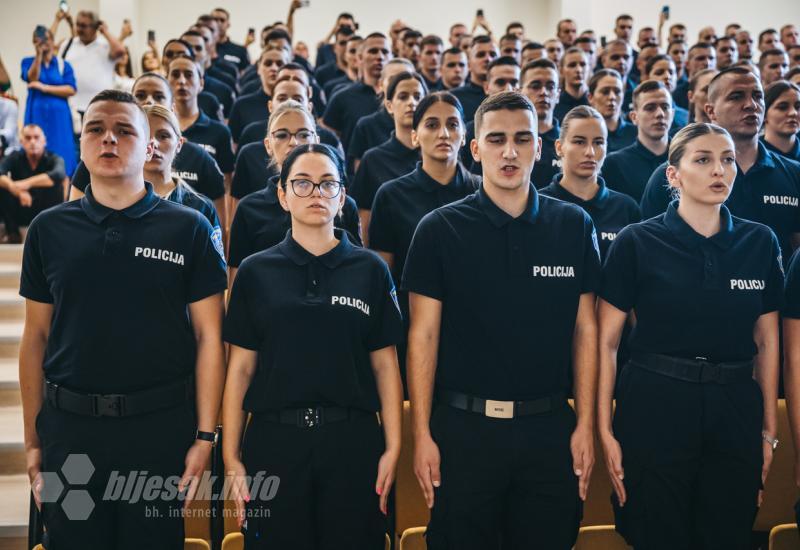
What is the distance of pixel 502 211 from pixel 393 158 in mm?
1598

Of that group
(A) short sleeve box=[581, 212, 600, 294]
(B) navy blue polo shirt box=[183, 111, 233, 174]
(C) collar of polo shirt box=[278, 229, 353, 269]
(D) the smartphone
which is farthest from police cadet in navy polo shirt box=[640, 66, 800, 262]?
(D) the smartphone

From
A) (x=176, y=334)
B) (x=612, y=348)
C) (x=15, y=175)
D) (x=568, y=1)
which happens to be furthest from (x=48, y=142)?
(x=568, y=1)

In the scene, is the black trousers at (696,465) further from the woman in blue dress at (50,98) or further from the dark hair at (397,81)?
the woman in blue dress at (50,98)

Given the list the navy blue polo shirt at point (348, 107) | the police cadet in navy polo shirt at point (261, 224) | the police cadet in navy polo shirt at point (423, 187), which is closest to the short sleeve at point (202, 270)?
the police cadet in navy polo shirt at point (261, 224)

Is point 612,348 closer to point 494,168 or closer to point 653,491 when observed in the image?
point 653,491

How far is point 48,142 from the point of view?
22.0ft

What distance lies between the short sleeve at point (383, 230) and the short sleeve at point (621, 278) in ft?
3.13

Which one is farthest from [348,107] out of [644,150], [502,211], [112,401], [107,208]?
[112,401]

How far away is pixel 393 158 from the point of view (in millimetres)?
3834

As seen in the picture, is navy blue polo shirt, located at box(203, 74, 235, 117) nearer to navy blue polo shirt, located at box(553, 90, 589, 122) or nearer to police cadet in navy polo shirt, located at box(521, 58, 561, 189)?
navy blue polo shirt, located at box(553, 90, 589, 122)

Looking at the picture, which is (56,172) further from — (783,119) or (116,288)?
(783,119)

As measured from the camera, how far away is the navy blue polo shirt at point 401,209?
3.13m

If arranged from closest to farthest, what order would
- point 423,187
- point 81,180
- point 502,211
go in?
1. point 502,211
2. point 81,180
3. point 423,187

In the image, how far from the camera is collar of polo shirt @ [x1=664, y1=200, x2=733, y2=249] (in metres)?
2.40
